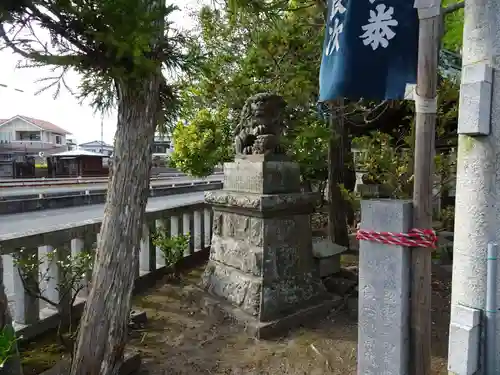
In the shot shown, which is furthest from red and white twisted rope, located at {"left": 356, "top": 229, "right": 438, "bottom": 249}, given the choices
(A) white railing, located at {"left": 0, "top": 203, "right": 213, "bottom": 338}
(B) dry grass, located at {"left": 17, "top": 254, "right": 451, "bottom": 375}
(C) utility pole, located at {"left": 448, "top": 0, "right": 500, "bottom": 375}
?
(A) white railing, located at {"left": 0, "top": 203, "right": 213, "bottom": 338}

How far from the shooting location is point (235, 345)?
12.0ft

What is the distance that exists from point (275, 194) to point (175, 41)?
2.02m

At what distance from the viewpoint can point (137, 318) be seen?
3.96 meters

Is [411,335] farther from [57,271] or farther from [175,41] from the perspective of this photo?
[57,271]

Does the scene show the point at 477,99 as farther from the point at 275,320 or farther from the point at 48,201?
the point at 48,201

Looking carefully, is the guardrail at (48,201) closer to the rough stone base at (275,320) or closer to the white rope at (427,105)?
the rough stone base at (275,320)

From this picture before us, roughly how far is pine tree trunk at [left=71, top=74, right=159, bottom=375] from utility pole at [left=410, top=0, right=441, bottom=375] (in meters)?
1.69

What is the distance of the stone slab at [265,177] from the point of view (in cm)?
406

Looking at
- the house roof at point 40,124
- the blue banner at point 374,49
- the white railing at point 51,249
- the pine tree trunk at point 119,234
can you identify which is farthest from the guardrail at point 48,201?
the house roof at point 40,124

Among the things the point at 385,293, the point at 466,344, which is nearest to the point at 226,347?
the point at 385,293

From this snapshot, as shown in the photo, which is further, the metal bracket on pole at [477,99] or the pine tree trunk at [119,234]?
the pine tree trunk at [119,234]

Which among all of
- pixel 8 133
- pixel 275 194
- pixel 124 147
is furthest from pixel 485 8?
pixel 8 133

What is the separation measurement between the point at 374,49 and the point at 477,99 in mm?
632

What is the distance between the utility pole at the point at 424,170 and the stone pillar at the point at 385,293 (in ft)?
0.12
